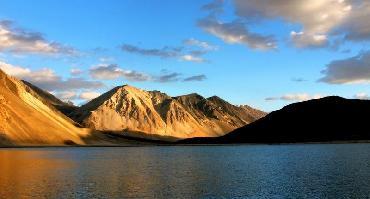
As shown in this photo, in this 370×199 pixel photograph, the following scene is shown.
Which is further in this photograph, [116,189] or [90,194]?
[116,189]

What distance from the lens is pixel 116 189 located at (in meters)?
63.1

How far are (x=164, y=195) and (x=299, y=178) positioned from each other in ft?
83.9

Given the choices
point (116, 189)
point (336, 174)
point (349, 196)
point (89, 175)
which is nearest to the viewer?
point (349, 196)

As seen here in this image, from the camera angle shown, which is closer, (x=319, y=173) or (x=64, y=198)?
(x=64, y=198)

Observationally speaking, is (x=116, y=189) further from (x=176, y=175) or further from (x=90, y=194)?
(x=176, y=175)

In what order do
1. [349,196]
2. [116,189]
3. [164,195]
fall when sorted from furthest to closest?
[116,189] → [164,195] → [349,196]

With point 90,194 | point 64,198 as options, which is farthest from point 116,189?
point 64,198

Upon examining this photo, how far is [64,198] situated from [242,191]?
21103 millimetres

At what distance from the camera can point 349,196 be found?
177 ft

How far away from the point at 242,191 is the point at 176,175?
Result: 2381 centimetres

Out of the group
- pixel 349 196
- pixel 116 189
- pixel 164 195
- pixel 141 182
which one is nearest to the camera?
pixel 349 196

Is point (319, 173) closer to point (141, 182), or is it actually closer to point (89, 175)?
point (141, 182)

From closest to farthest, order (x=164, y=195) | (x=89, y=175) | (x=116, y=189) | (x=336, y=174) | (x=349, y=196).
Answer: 1. (x=349, y=196)
2. (x=164, y=195)
3. (x=116, y=189)
4. (x=336, y=174)
5. (x=89, y=175)

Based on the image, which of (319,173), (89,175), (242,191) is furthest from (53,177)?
(319,173)
